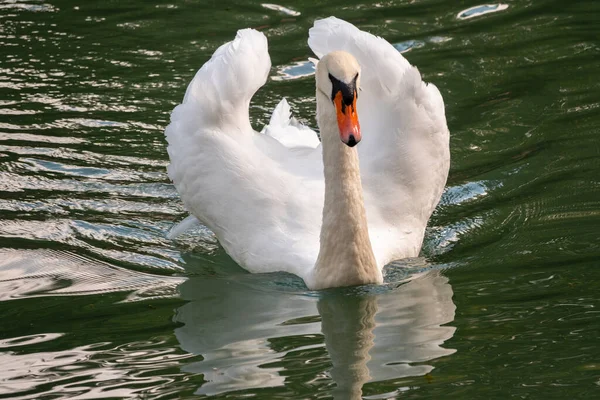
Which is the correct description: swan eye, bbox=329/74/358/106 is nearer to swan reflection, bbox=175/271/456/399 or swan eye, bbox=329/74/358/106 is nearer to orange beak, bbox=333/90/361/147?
orange beak, bbox=333/90/361/147

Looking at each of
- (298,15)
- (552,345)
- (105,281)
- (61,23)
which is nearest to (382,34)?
(298,15)

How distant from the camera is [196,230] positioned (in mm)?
8422

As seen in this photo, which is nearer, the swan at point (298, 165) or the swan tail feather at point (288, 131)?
the swan at point (298, 165)

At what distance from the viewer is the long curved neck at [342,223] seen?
6.79 meters

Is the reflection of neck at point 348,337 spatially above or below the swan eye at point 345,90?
below

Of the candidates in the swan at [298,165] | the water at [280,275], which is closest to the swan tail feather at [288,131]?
the swan at [298,165]

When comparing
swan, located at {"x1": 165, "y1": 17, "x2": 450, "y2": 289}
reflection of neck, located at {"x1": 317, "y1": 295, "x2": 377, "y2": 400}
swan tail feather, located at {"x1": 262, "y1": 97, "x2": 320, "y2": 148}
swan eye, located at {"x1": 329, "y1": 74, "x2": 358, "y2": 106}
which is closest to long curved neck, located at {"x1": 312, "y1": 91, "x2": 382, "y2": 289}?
swan, located at {"x1": 165, "y1": 17, "x2": 450, "y2": 289}

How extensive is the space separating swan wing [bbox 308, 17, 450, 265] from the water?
0.98 feet

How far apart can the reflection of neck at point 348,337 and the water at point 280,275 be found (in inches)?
0.6

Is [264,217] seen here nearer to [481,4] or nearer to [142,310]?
[142,310]

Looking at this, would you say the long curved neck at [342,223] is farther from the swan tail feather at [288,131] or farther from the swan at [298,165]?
the swan tail feather at [288,131]

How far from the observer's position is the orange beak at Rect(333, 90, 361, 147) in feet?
20.5

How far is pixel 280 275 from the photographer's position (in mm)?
7188

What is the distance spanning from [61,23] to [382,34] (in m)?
3.53
